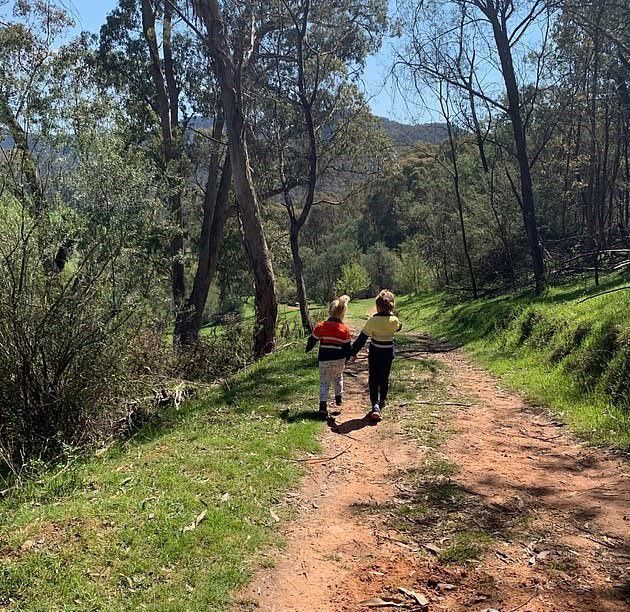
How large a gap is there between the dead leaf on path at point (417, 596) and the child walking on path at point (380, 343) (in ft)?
12.3

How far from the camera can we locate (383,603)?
3.36m

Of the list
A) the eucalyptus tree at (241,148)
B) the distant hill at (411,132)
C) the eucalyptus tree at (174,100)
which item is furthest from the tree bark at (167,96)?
the distant hill at (411,132)

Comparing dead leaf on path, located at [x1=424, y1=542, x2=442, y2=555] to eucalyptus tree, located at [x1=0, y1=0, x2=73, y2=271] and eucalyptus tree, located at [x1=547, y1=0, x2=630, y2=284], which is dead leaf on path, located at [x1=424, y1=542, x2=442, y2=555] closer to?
eucalyptus tree, located at [x1=0, y1=0, x2=73, y2=271]

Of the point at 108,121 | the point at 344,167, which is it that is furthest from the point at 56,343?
the point at 344,167

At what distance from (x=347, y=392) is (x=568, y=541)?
17.4ft

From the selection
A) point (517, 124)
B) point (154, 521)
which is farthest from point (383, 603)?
point (517, 124)

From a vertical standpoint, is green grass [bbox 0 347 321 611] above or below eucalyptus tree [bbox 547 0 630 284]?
below

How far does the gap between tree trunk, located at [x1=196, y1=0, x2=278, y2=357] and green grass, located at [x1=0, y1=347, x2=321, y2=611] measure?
6.73m

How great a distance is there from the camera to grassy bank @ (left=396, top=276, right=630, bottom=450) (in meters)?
6.51

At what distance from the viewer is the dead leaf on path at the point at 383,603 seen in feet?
11.0

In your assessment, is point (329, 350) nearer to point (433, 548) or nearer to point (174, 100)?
point (433, 548)

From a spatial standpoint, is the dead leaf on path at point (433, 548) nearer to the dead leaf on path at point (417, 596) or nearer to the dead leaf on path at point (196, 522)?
the dead leaf on path at point (417, 596)

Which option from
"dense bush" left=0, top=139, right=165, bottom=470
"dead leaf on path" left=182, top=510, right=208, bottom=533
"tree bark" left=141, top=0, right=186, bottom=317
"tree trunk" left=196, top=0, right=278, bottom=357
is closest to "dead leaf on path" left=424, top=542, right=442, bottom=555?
"dead leaf on path" left=182, top=510, right=208, bottom=533

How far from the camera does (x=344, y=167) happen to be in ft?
75.3
